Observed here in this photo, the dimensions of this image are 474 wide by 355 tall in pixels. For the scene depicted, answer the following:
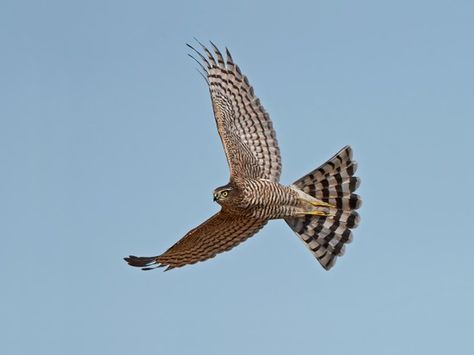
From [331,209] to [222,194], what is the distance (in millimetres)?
2755

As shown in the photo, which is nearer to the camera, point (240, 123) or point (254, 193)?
point (254, 193)

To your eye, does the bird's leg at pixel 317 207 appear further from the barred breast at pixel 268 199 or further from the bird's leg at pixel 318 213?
the barred breast at pixel 268 199

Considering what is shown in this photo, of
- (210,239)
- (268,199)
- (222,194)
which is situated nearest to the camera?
(222,194)

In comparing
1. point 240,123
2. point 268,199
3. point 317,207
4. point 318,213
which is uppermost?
point 240,123

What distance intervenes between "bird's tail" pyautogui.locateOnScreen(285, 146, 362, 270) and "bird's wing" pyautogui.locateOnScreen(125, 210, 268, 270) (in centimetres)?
126

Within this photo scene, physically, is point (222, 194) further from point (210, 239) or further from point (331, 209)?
point (331, 209)

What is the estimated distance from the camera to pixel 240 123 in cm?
1888

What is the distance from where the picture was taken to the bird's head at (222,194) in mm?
16766

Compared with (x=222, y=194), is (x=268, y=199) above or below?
below

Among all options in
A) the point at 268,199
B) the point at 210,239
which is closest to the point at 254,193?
the point at 268,199

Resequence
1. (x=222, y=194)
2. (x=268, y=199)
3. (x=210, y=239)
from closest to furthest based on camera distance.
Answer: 1. (x=222, y=194)
2. (x=268, y=199)
3. (x=210, y=239)

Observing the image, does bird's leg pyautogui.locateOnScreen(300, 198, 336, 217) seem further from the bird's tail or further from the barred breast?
the barred breast

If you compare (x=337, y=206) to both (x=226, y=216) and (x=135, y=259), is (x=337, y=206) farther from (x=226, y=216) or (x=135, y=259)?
(x=135, y=259)

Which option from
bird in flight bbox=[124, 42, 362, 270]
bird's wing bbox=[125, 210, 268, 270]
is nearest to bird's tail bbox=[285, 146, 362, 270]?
bird in flight bbox=[124, 42, 362, 270]
